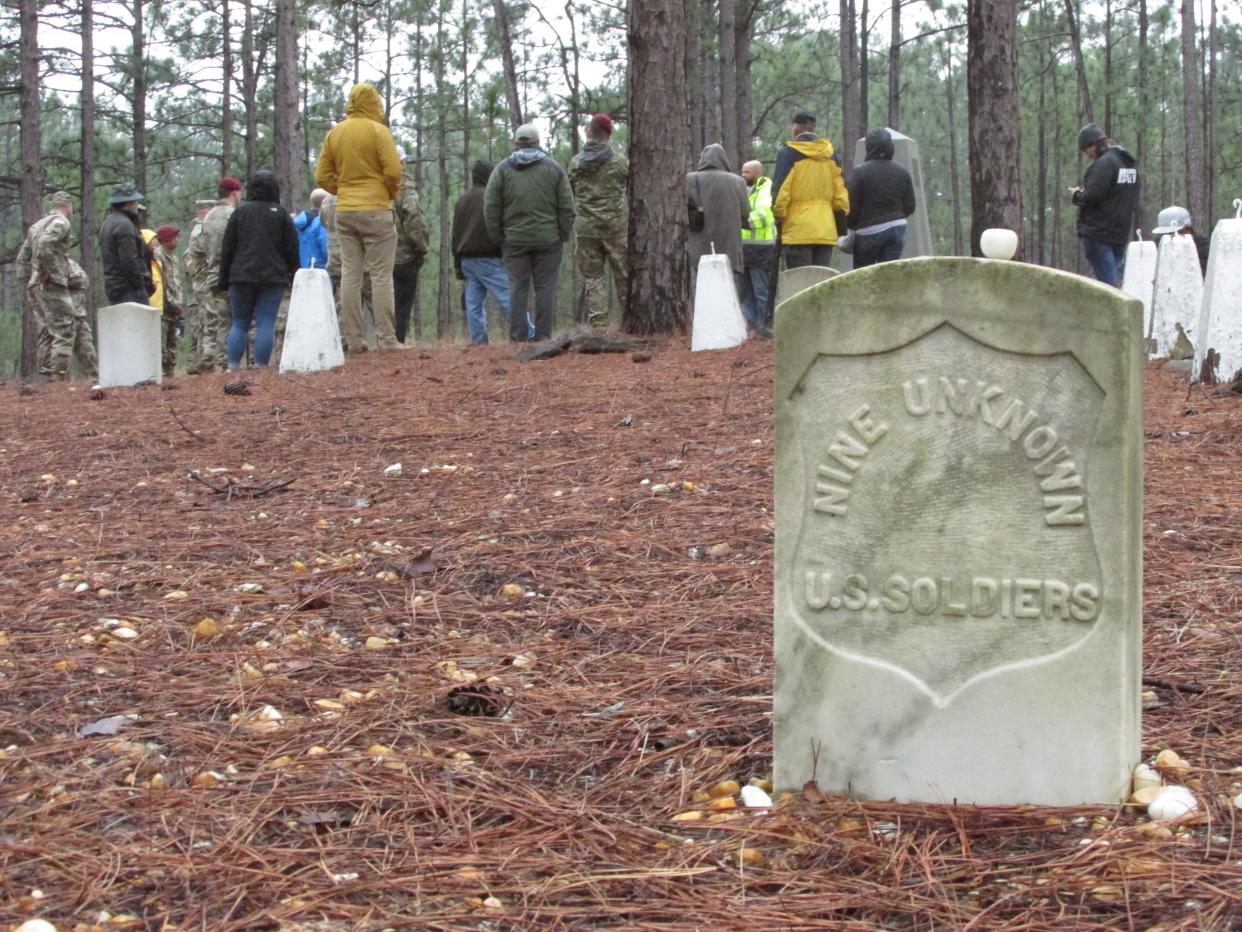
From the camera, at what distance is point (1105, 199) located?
12625mm

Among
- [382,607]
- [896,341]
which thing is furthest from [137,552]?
[896,341]

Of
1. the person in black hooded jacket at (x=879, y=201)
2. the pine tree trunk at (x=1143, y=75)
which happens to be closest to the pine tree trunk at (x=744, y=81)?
the person in black hooded jacket at (x=879, y=201)

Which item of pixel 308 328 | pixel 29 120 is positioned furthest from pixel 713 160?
pixel 29 120

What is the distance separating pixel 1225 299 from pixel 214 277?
9444 mm

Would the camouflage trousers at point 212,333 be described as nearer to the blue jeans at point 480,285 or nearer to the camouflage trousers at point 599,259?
the blue jeans at point 480,285

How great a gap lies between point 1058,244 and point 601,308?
107 feet

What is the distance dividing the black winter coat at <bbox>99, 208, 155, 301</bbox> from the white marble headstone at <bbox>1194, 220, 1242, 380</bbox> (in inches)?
374

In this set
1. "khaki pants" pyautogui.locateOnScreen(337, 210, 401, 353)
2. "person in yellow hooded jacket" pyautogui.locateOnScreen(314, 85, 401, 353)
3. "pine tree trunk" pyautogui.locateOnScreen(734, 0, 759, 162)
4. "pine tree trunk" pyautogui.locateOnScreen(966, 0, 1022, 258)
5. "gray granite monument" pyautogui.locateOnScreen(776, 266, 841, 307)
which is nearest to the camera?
"gray granite monument" pyautogui.locateOnScreen(776, 266, 841, 307)

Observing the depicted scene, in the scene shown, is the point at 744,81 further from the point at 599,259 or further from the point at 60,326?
the point at 60,326

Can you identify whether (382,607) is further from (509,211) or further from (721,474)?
(509,211)

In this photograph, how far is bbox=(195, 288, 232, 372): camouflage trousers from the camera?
13422mm

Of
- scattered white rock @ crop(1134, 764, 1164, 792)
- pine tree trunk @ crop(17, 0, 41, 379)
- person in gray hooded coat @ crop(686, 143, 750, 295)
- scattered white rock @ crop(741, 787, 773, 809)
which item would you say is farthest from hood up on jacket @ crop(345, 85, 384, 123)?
pine tree trunk @ crop(17, 0, 41, 379)

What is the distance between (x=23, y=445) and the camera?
798 cm

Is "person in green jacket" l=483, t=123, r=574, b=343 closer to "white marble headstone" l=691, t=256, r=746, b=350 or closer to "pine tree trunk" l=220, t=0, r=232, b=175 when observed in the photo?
"white marble headstone" l=691, t=256, r=746, b=350
